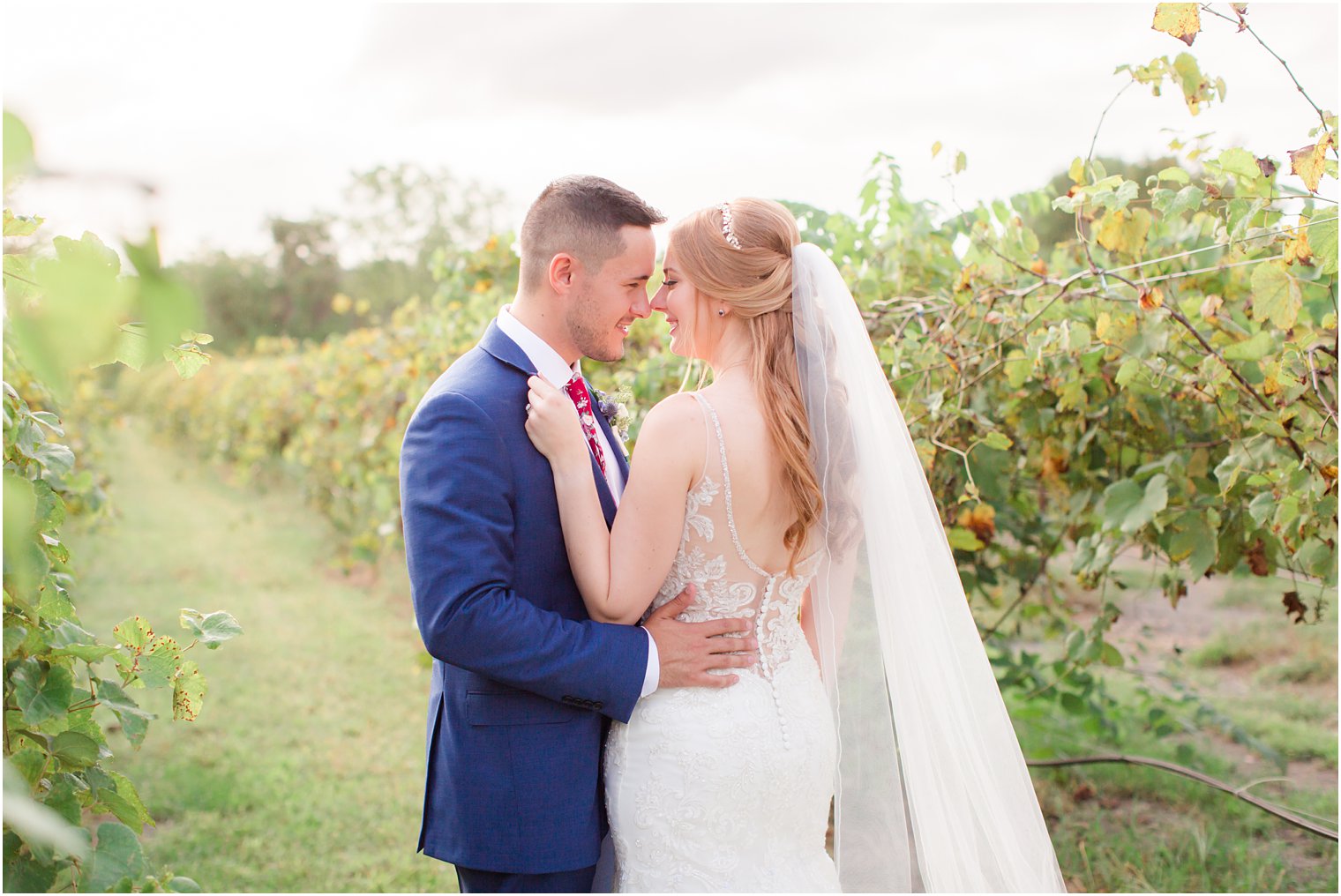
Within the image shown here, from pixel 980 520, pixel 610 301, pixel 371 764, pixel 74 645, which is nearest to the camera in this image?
pixel 74 645

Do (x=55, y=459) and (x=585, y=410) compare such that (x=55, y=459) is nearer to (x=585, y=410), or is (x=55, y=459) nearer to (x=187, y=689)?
(x=187, y=689)

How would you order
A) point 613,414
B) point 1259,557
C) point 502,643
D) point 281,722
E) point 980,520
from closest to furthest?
point 502,643 < point 613,414 < point 1259,557 < point 980,520 < point 281,722

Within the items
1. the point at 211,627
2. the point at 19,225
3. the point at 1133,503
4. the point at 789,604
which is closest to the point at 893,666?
the point at 789,604

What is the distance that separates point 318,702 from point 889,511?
5078mm

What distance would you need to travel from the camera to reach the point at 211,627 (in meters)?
1.76

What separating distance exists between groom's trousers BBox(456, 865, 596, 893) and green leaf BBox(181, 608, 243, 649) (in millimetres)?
755

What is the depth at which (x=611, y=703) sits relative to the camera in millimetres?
2129

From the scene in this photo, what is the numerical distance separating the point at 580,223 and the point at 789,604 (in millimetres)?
1033

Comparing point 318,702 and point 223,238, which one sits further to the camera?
point 223,238

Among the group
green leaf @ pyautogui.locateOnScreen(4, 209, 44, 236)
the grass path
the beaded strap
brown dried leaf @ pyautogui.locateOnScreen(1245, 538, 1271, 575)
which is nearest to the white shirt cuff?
the beaded strap

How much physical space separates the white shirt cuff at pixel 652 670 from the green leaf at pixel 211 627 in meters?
0.83

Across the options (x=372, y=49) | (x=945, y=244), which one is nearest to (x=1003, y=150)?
(x=945, y=244)

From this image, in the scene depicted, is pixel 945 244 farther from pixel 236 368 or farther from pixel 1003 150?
pixel 236 368

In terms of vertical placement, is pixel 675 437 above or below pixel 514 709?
above
